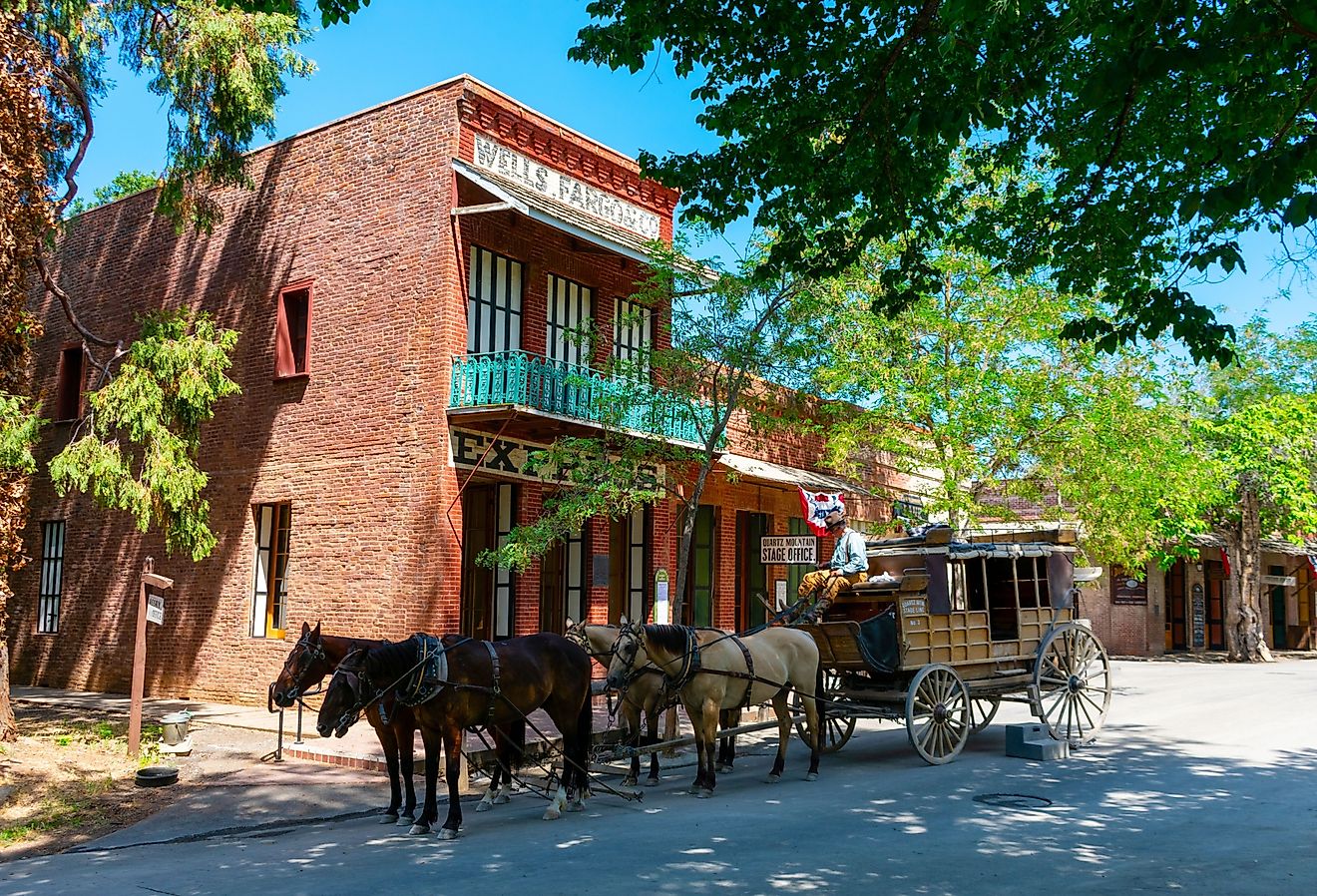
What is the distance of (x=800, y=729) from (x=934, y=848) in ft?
15.8

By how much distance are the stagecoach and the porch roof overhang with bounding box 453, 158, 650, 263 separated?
→ 6710mm

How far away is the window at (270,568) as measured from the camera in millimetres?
19000

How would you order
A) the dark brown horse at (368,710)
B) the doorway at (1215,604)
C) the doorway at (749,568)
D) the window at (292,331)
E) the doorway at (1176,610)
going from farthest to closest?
the doorway at (1215,604)
the doorway at (1176,610)
the doorway at (749,568)
the window at (292,331)
the dark brown horse at (368,710)

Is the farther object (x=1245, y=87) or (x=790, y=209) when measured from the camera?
(x=790, y=209)

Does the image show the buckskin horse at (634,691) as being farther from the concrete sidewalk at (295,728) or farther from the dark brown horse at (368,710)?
the dark brown horse at (368,710)

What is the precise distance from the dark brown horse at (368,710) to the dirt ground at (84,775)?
214cm

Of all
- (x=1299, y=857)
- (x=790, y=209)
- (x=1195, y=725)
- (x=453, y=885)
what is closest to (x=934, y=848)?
(x=1299, y=857)

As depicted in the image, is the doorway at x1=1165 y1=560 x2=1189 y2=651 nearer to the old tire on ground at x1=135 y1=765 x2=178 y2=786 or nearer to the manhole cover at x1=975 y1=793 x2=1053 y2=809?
the manhole cover at x1=975 y1=793 x2=1053 y2=809

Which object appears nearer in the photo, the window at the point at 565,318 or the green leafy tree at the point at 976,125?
the green leafy tree at the point at 976,125

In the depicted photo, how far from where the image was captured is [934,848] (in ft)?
28.2

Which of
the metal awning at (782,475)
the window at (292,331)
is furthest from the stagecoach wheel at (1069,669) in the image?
the window at (292,331)

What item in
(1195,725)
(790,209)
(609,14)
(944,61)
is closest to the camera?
(944,61)

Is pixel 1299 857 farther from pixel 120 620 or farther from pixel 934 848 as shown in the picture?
pixel 120 620

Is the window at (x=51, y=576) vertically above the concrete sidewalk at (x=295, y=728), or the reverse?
the window at (x=51, y=576)
